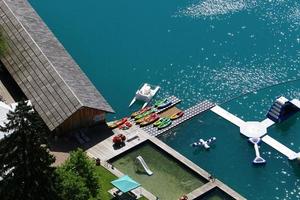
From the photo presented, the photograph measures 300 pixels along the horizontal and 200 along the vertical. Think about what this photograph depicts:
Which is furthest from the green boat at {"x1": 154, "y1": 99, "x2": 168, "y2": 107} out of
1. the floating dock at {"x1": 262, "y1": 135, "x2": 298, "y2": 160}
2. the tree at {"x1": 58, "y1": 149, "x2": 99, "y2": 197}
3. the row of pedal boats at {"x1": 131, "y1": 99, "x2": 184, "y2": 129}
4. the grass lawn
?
the tree at {"x1": 58, "y1": 149, "x2": 99, "y2": 197}

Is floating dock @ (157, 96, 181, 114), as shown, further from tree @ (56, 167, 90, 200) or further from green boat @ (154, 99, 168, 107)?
tree @ (56, 167, 90, 200)

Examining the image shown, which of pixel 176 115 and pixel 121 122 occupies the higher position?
pixel 176 115

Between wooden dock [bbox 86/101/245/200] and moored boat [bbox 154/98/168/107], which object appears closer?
wooden dock [bbox 86/101/245/200]

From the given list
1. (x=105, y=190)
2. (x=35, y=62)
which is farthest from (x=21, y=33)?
(x=105, y=190)

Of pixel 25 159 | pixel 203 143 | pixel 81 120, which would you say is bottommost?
pixel 25 159

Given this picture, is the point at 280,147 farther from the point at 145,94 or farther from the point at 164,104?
the point at 145,94

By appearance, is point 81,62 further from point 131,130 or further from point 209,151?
point 209,151

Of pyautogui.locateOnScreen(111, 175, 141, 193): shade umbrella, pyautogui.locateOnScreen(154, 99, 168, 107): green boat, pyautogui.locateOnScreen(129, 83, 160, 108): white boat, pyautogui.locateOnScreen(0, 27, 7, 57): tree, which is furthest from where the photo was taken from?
pyautogui.locateOnScreen(129, 83, 160, 108): white boat

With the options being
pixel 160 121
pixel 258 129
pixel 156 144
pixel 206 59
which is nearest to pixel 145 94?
pixel 160 121
